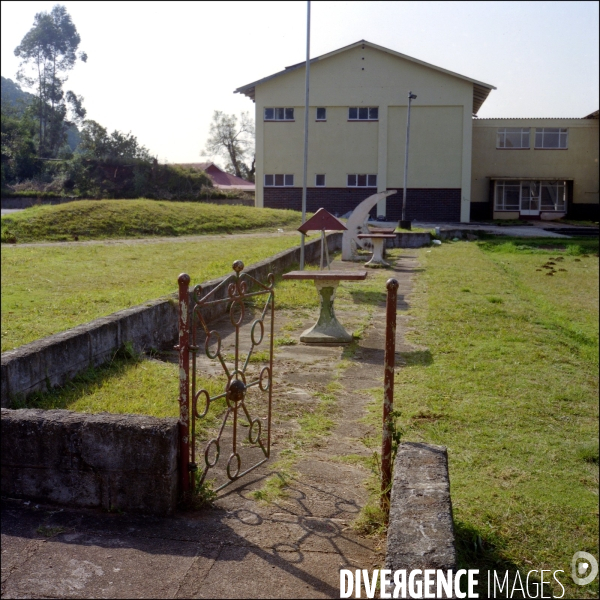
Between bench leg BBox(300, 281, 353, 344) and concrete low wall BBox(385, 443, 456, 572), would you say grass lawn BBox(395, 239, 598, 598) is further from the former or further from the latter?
bench leg BBox(300, 281, 353, 344)

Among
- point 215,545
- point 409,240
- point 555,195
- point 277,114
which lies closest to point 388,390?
point 215,545

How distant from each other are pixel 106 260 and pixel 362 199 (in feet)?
66.8

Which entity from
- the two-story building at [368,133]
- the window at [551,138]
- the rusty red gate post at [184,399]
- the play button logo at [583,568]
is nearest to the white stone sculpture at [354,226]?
the play button logo at [583,568]

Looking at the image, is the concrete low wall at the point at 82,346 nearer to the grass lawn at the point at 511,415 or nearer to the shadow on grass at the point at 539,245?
the grass lawn at the point at 511,415

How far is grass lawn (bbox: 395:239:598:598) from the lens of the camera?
3.51 meters

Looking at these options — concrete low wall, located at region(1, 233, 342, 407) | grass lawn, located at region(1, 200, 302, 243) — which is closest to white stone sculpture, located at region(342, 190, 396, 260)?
grass lawn, located at region(1, 200, 302, 243)

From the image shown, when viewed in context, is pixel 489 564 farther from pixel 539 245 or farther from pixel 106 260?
pixel 539 245

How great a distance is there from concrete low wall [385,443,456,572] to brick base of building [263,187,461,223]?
2980 cm

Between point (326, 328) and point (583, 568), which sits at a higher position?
point (326, 328)

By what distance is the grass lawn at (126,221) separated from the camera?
63.1 ft

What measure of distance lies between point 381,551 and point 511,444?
1797 millimetres

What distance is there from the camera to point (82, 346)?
547 cm

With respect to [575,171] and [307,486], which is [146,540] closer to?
[307,486]

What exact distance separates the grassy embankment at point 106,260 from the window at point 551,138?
14816mm
